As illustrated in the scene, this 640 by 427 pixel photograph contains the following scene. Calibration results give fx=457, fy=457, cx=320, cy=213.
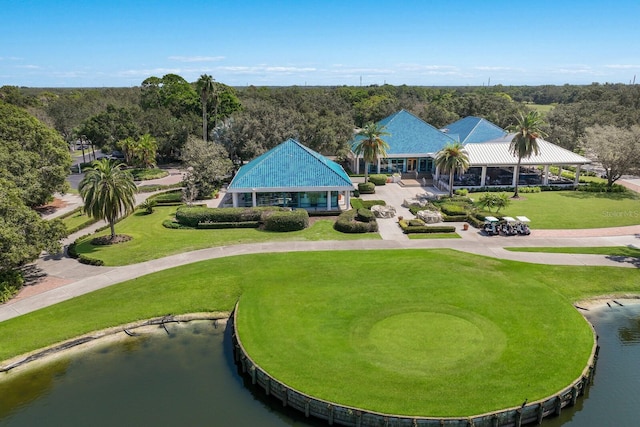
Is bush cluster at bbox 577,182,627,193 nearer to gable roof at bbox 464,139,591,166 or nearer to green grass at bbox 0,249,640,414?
gable roof at bbox 464,139,591,166

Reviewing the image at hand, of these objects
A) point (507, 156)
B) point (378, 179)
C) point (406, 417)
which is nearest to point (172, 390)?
point (406, 417)

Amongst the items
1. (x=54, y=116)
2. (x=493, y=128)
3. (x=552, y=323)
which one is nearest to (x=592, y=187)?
(x=493, y=128)

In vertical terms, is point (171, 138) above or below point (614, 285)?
above

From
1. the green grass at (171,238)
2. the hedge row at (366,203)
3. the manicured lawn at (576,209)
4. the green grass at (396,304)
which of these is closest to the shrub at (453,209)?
the manicured lawn at (576,209)

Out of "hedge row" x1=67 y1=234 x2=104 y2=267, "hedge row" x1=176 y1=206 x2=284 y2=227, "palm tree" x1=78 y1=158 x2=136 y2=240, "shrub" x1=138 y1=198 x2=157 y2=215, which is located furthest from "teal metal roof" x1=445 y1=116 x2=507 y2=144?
"hedge row" x1=67 y1=234 x2=104 y2=267

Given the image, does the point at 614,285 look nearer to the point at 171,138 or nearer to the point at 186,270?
the point at 186,270

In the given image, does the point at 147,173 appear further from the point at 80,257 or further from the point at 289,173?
the point at 80,257
